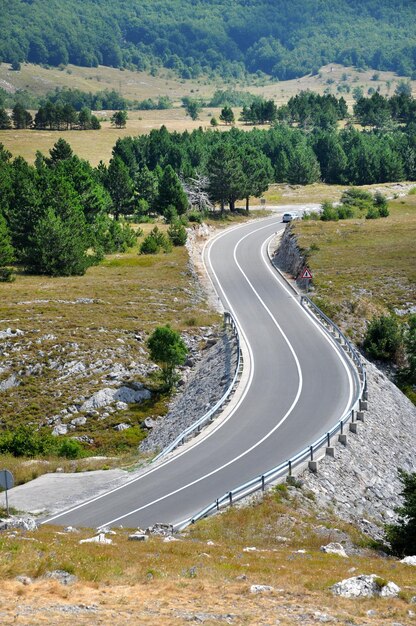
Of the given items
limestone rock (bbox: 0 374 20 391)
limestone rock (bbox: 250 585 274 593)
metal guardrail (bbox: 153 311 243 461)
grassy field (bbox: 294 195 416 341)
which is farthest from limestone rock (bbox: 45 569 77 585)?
grassy field (bbox: 294 195 416 341)

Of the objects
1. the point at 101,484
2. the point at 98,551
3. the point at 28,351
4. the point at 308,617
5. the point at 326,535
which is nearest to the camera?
the point at 308,617

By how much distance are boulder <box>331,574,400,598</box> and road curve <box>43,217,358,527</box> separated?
9472 mm

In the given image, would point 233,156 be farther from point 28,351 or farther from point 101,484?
point 101,484

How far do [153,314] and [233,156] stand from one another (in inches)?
1945

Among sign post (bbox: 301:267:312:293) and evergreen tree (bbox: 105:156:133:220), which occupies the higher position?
evergreen tree (bbox: 105:156:133:220)

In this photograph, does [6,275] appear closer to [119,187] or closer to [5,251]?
[5,251]

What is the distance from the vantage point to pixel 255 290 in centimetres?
7238

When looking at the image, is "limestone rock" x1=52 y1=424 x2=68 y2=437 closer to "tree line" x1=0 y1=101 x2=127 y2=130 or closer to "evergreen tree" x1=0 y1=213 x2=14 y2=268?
"evergreen tree" x1=0 y1=213 x2=14 y2=268

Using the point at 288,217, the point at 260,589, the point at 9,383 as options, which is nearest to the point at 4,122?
the point at 288,217

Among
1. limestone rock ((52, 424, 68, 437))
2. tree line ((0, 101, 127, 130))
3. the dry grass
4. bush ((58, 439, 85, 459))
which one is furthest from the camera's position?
tree line ((0, 101, 127, 130))

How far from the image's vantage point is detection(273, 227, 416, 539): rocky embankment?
34.1 m

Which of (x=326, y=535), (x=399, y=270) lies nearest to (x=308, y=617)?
(x=326, y=535)

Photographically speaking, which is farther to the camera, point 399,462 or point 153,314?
point 153,314

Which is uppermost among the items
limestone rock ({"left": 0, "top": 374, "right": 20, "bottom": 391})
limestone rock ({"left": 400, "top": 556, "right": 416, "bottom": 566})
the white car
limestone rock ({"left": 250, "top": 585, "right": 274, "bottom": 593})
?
the white car
